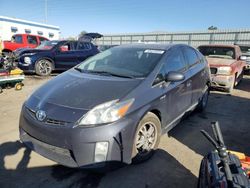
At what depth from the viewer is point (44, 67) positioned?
9.12m

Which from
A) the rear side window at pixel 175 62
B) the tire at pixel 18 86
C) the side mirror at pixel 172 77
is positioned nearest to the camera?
the side mirror at pixel 172 77

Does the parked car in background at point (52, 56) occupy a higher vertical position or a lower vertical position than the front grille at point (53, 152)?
higher

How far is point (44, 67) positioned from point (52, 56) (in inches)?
21.8

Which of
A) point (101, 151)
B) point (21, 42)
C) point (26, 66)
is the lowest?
point (101, 151)

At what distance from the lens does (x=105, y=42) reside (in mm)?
29406

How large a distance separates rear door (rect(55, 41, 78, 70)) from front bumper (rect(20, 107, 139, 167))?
7152 mm

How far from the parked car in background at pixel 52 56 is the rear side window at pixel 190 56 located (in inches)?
246

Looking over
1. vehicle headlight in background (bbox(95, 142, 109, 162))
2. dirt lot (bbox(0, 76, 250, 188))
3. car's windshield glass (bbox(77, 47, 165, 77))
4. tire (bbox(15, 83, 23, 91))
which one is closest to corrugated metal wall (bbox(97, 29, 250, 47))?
dirt lot (bbox(0, 76, 250, 188))

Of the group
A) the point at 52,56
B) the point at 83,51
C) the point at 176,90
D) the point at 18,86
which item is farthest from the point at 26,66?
the point at 176,90

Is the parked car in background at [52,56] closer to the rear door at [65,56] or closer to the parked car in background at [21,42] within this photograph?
the rear door at [65,56]

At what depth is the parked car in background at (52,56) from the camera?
8.78m

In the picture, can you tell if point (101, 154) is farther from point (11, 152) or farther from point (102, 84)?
point (11, 152)

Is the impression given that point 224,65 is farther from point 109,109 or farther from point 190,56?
point 109,109

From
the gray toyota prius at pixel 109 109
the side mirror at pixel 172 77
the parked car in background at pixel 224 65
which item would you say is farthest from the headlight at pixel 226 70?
the side mirror at pixel 172 77
